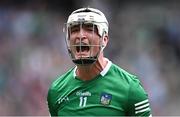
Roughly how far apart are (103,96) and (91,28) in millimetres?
399

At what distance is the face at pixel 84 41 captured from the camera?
3.51 m

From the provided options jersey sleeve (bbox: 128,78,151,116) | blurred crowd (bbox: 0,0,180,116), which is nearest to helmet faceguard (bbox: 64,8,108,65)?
jersey sleeve (bbox: 128,78,151,116)

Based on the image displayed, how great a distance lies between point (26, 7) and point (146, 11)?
1.64 meters

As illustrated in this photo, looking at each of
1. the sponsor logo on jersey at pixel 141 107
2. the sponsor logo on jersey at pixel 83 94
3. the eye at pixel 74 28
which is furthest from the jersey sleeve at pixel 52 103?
the sponsor logo on jersey at pixel 141 107

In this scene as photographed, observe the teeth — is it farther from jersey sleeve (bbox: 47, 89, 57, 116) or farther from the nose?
jersey sleeve (bbox: 47, 89, 57, 116)

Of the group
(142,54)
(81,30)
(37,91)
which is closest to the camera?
(81,30)

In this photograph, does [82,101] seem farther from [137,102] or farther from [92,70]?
[137,102]

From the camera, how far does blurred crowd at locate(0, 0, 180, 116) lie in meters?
7.54

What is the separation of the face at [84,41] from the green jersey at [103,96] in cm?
19

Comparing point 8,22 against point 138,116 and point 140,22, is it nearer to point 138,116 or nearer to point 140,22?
point 140,22

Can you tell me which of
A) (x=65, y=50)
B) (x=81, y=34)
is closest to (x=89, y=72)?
(x=81, y=34)

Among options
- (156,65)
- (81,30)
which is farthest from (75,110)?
(156,65)

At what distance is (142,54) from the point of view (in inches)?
316

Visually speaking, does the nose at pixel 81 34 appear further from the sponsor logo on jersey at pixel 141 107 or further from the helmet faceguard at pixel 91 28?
the sponsor logo on jersey at pixel 141 107
